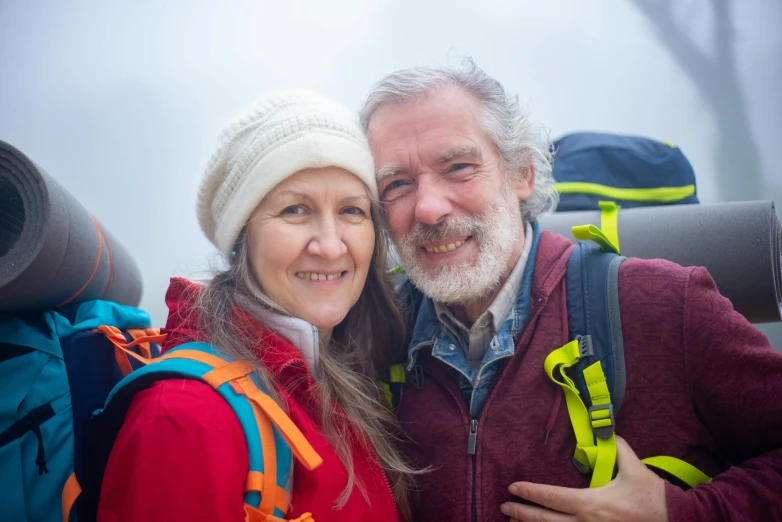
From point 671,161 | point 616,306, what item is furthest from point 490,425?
point 671,161

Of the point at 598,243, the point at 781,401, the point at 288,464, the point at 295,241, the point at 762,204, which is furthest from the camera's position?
the point at 762,204

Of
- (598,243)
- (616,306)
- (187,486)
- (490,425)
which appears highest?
(598,243)

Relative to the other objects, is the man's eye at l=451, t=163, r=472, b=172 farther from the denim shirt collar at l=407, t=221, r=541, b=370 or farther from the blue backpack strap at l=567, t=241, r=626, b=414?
the blue backpack strap at l=567, t=241, r=626, b=414

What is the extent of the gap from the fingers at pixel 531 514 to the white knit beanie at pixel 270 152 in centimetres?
92

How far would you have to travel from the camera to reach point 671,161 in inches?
88.8

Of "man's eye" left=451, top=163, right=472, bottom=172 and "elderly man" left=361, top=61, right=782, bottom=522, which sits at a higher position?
"man's eye" left=451, top=163, right=472, bottom=172

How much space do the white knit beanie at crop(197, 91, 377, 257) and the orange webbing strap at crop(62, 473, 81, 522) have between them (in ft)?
2.14

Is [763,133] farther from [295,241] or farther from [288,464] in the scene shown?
[288,464]

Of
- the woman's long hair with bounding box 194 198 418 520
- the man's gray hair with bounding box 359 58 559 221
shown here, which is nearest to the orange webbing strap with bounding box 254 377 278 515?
the woman's long hair with bounding box 194 198 418 520

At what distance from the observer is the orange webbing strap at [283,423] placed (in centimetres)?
102

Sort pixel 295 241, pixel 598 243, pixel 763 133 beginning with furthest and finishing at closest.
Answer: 1. pixel 763 133
2. pixel 598 243
3. pixel 295 241

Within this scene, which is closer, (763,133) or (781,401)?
(781,401)

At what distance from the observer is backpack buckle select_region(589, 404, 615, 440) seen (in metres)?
1.25

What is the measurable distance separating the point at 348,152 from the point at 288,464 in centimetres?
78
